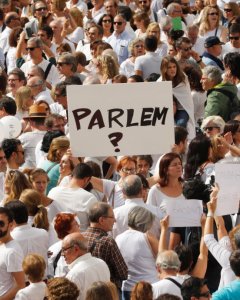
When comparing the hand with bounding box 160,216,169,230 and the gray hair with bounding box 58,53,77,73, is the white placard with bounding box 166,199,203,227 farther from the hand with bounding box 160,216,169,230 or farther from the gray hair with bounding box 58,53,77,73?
Answer: the gray hair with bounding box 58,53,77,73

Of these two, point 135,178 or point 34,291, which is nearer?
point 34,291

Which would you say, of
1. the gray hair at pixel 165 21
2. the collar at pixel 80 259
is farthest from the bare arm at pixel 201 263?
the gray hair at pixel 165 21

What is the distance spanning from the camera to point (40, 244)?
12906mm

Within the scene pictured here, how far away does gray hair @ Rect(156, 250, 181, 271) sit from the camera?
11719mm

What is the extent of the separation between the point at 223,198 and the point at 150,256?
83 centimetres

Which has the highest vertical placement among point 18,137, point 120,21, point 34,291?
point 120,21

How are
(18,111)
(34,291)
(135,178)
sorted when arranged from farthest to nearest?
1. (18,111)
2. (135,178)
3. (34,291)

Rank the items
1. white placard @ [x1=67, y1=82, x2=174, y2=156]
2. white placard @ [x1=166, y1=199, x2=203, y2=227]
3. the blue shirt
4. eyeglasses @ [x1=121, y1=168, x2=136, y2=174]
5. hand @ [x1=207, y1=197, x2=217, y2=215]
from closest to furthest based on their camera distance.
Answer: the blue shirt
hand @ [x1=207, y1=197, x2=217, y2=215]
white placard @ [x1=166, y1=199, x2=203, y2=227]
white placard @ [x1=67, y1=82, x2=174, y2=156]
eyeglasses @ [x1=121, y1=168, x2=136, y2=174]

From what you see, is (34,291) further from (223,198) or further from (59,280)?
(223,198)

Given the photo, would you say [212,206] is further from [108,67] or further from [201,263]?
[108,67]

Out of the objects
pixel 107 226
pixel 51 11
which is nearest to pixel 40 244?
pixel 107 226

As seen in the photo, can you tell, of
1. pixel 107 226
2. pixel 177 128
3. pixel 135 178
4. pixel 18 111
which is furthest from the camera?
pixel 18 111

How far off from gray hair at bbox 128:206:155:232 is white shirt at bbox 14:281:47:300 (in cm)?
123

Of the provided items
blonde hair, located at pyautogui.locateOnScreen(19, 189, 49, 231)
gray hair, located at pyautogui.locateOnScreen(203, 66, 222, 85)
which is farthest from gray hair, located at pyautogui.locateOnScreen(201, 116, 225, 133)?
blonde hair, located at pyautogui.locateOnScreen(19, 189, 49, 231)
